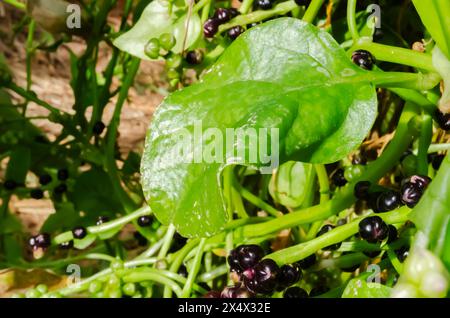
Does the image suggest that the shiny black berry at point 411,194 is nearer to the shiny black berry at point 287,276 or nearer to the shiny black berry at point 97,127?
the shiny black berry at point 287,276

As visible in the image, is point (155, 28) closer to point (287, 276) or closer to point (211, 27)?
point (211, 27)

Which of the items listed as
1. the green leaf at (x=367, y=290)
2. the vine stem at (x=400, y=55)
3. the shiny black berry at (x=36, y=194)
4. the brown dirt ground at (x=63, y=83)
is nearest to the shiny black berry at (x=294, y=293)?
the green leaf at (x=367, y=290)

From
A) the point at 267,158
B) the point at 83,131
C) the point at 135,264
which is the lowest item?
the point at 135,264

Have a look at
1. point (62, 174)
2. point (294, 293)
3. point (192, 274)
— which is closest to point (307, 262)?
point (294, 293)

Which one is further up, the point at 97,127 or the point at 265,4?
the point at 265,4
